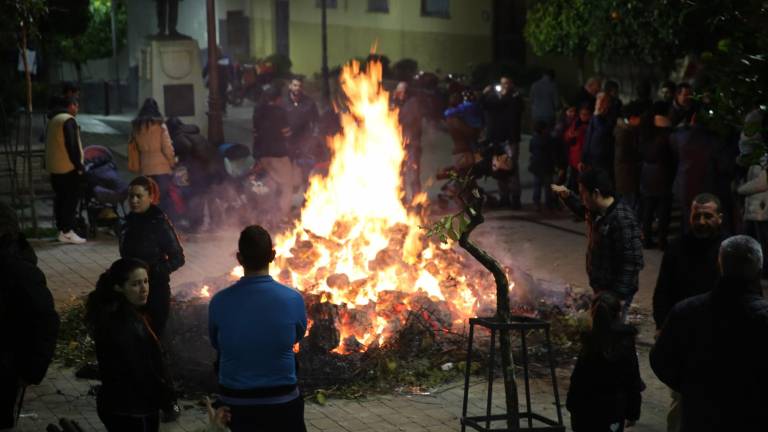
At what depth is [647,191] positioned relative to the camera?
14.9 metres

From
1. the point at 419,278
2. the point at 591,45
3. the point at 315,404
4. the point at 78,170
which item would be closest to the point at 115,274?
the point at 315,404

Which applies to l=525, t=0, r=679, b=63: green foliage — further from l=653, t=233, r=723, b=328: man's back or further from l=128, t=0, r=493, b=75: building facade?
l=653, t=233, r=723, b=328: man's back

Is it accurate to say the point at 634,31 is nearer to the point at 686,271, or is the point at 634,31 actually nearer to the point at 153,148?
the point at 153,148

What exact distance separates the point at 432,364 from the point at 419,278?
4.93 ft

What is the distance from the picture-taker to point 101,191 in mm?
15422

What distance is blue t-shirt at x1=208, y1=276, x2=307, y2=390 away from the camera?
5973 mm

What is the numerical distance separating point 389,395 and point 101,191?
7160 mm

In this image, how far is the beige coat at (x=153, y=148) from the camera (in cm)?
1538

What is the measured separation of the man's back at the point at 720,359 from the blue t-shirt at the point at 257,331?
6.04 ft

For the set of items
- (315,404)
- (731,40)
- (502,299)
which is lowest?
(315,404)

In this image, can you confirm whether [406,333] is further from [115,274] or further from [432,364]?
[115,274]

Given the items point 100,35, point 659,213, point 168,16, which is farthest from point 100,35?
point 659,213

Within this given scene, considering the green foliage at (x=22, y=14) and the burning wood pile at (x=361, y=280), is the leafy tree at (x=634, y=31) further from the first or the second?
the green foliage at (x=22, y=14)

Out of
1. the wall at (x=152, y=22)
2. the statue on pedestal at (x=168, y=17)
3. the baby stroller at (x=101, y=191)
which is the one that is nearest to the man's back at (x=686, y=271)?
the baby stroller at (x=101, y=191)
